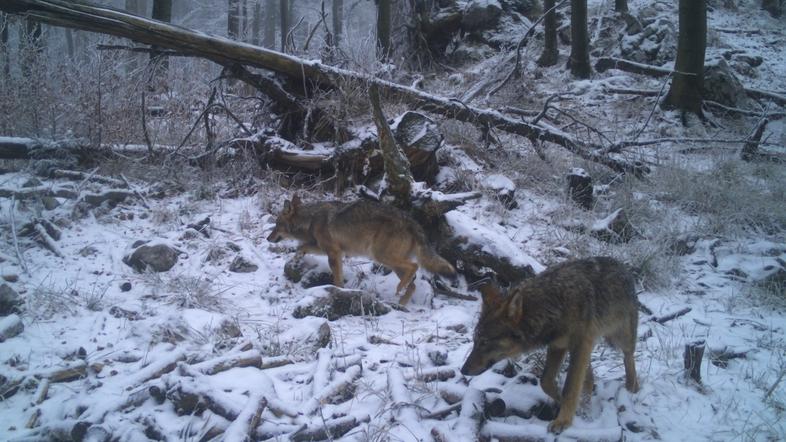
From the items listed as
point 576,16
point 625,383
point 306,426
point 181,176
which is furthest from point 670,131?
point 306,426

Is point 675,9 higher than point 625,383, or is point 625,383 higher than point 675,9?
point 675,9

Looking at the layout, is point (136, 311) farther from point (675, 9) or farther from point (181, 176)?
point (675, 9)

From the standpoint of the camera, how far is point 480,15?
1902 cm

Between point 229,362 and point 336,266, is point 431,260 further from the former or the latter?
point 229,362

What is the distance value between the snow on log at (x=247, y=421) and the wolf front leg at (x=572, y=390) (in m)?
2.03

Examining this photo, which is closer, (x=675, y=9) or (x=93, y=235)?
(x=93, y=235)

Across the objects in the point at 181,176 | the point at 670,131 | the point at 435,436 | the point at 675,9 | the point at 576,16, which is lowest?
the point at 435,436

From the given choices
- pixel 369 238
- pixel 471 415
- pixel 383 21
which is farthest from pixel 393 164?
pixel 383 21

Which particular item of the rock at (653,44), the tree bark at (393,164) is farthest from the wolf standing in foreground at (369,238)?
the rock at (653,44)

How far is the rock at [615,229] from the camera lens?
684 centimetres

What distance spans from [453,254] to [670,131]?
26.9ft

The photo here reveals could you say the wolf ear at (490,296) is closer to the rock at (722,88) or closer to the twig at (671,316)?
the twig at (671,316)

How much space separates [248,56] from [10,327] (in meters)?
5.23

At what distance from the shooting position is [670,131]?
1158 centimetres
